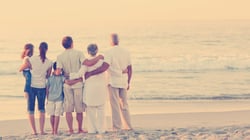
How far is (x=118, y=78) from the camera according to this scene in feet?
37.8

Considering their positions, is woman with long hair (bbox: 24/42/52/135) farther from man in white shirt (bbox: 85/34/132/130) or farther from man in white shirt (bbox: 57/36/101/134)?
man in white shirt (bbox: 85/34/132/130)

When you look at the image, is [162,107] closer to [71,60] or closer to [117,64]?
[117,64]

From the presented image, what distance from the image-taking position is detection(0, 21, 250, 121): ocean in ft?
70.0

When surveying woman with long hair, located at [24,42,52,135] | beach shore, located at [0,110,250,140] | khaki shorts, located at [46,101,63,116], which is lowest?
beach shore, located at [0,110,250,140]

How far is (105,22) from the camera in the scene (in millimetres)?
62719

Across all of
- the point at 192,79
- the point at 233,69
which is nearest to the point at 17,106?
the point at 192,79

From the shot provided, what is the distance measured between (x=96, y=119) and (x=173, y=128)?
6.65 feet

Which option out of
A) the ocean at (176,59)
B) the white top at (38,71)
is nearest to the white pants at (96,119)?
the white top at (38,71)

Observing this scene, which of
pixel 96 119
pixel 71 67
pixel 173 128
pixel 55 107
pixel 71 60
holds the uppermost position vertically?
pixel 71 60

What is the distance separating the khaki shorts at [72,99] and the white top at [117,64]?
69 cm

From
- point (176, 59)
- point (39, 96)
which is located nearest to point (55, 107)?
point (39, 96)

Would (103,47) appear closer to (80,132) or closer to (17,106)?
(17,106)

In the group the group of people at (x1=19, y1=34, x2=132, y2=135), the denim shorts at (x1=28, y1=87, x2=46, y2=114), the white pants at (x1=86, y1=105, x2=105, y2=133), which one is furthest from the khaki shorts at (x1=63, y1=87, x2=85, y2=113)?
the denim shorts at (x1=28, y1=87, x2=46, y2=114)

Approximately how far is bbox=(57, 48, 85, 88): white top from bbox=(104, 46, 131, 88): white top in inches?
23.5
